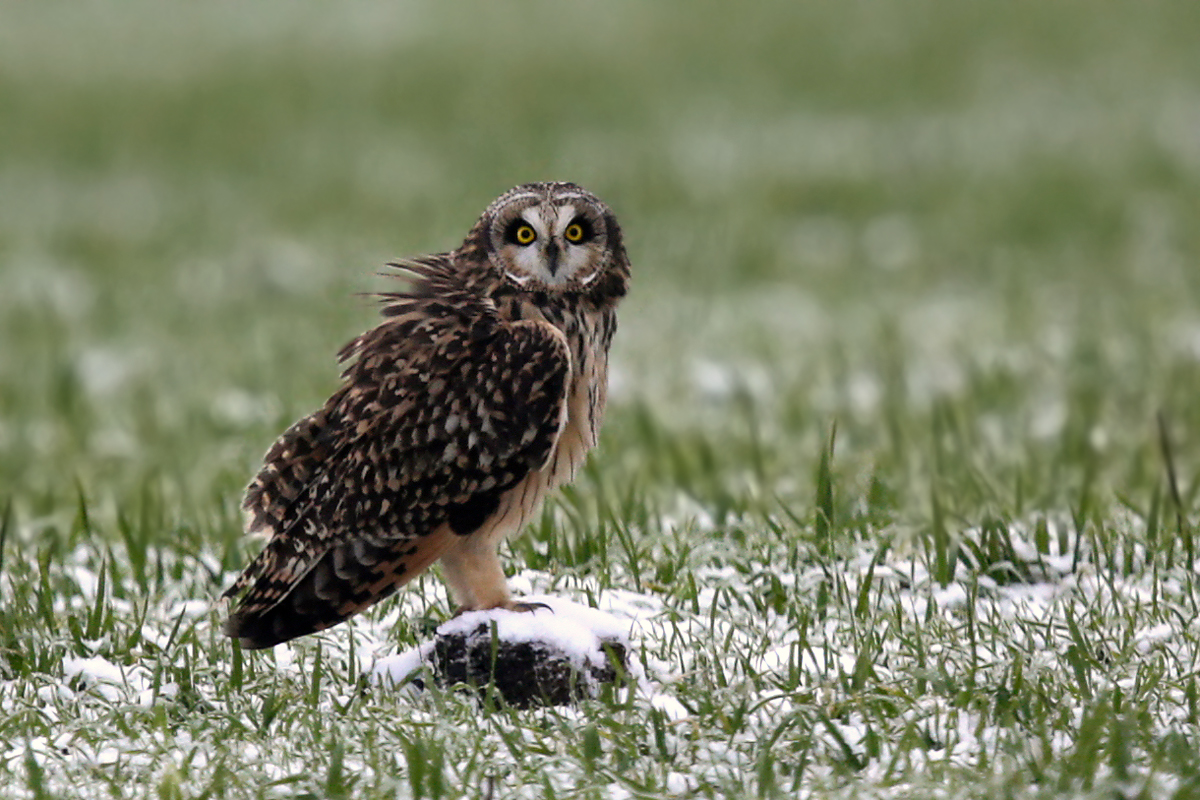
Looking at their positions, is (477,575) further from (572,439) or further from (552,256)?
(552,256)

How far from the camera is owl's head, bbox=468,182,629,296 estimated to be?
4.55 metres

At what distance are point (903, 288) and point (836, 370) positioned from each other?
133 inches

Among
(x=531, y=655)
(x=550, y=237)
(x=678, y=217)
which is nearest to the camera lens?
(x=531, y=655)

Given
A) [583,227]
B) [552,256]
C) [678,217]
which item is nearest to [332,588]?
[552,256]

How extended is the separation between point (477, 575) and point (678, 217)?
33.4 ft

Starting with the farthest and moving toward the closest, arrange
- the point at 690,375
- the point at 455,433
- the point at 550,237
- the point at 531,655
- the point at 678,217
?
the point at 678,217 < the point at 690,375 < the point at 550,237 < the point at 455,433 < the point at 531,655

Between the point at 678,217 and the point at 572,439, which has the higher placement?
the point at 678,217

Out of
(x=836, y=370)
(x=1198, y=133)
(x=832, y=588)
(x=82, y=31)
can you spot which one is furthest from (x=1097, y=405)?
(x=82, y=31)

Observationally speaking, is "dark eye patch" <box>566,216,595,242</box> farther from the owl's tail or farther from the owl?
the owl's tail

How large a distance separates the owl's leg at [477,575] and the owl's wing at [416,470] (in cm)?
8

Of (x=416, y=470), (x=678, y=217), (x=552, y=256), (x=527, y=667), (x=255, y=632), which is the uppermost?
(x=678, y=217)

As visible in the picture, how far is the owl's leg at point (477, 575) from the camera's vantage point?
460 centimetres

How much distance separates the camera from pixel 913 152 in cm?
1659

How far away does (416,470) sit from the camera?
14.8ft
